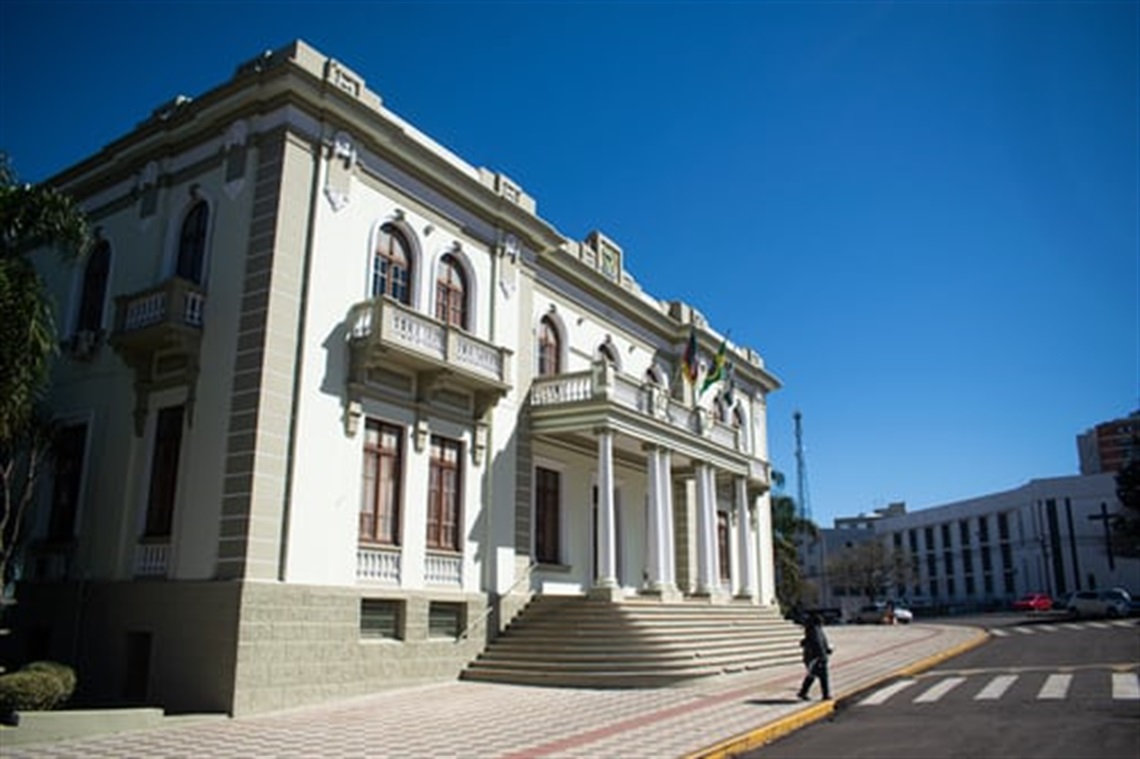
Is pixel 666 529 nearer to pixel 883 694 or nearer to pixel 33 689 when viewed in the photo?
pixel 883 694

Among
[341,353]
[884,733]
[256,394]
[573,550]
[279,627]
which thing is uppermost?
[341,353]

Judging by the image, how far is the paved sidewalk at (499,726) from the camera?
1055 centimetres

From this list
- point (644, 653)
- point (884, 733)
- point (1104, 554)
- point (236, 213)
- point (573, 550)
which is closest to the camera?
point (884, 733)

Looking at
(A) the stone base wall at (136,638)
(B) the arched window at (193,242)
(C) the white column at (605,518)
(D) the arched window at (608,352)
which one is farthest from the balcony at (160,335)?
(D) the arched window at (608,352)

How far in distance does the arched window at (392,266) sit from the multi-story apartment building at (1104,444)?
121 meters

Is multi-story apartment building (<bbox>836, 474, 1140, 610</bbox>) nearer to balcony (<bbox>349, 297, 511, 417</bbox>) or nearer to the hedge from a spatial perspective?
balcony (<bbox>349, 297, 511, 417</bbox>)

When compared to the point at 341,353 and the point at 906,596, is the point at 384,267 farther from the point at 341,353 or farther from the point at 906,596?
the point at 906,596

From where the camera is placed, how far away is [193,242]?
17.9 meters

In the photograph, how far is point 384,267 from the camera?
1852cm

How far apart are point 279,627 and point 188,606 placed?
5.19 ft

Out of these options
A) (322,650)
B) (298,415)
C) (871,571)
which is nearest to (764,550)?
(322,650)

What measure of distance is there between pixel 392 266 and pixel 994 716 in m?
13.6

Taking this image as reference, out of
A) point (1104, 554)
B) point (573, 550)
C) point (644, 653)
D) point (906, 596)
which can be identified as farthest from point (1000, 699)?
point (906, 596)

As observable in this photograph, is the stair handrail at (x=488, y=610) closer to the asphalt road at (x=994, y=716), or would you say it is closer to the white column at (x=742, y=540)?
the asphalt road at (x=994, y=716)
